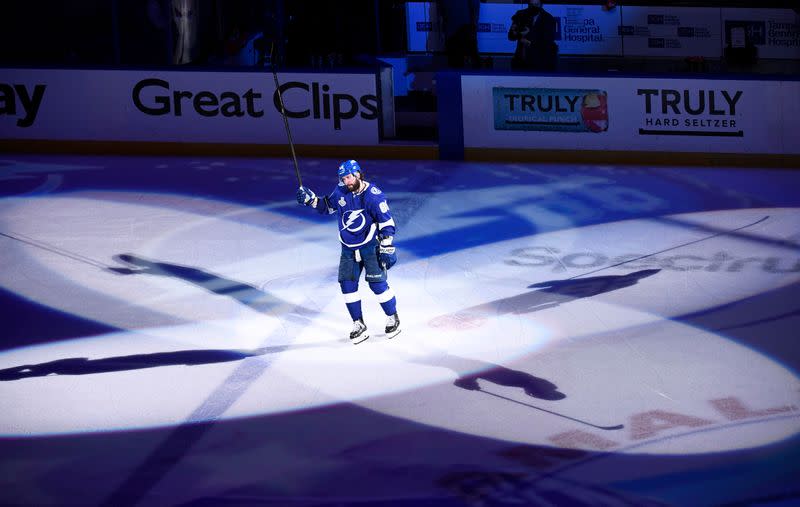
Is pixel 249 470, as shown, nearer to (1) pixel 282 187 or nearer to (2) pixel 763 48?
(1) pixel 282 187

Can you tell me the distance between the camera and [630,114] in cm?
1580

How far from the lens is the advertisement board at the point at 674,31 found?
20.7 metres

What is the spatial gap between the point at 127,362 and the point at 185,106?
8.35 meters

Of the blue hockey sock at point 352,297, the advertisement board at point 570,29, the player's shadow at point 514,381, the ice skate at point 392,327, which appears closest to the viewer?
the player's shadow at point 514,381

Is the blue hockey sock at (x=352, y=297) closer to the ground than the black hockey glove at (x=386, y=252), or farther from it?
closer to the ground

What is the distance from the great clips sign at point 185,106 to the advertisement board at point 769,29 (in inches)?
318

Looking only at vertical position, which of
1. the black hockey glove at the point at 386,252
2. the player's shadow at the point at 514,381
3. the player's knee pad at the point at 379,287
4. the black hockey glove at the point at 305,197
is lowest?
the player's shadow at the point at 514,381

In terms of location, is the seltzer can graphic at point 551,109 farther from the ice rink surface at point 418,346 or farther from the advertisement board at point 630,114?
the ice rink surface at point 418,346

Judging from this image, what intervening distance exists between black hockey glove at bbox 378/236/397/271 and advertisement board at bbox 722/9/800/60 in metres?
13.6

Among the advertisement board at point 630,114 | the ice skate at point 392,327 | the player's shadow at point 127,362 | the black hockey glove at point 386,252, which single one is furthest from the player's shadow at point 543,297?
the advertisement board at point 630,114

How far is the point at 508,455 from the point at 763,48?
1566 centimetres

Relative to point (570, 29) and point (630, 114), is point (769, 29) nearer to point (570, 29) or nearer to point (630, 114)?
point (570, 29)

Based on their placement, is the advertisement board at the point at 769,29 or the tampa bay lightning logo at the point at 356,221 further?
the advertisement board at the point at 769,29

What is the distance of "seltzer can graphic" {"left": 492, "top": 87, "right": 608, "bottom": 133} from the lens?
15.9 metres
